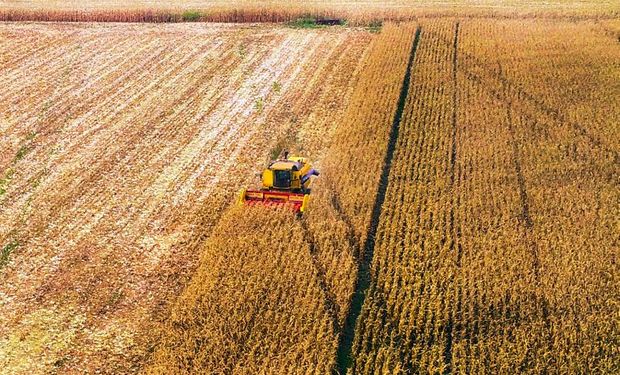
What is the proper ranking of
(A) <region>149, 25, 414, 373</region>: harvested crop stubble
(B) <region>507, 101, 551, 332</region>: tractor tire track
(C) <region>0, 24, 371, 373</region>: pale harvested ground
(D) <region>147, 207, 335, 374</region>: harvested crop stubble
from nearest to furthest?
(D) <region>147, 207, 335, 374</region>: harvested crop stubble
(A) <region>149, 25, 414, 373</region>: harvested crop stubble
(B) <region>507, 101, 551, 332</region>: tractor tire track
(C) <region>0, 24, 371, 373</region>: pale harvested ground

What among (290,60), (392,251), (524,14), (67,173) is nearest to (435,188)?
(392,251)

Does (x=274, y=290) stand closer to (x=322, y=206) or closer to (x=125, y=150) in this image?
(x=322, y=206)

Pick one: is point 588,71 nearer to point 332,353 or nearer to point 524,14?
point 524,14

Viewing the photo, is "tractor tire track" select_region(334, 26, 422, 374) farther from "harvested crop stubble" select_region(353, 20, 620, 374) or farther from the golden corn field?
"harvested crop stubble" select_region(353, 20, 620, 374)

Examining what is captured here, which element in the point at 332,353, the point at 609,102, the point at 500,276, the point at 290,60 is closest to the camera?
the point at 332,353

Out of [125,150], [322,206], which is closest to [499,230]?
[322,206]

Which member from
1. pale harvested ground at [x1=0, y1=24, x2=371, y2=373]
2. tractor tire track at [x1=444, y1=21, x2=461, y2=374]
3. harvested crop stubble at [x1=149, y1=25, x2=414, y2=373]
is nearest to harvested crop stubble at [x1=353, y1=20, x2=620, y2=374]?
tractor tire track at [x1=444, y1=21, x2=461, y2=374]

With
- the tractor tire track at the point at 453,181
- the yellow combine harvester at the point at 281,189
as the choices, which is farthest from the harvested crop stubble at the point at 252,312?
the tractor tire track at the point at 453,181
